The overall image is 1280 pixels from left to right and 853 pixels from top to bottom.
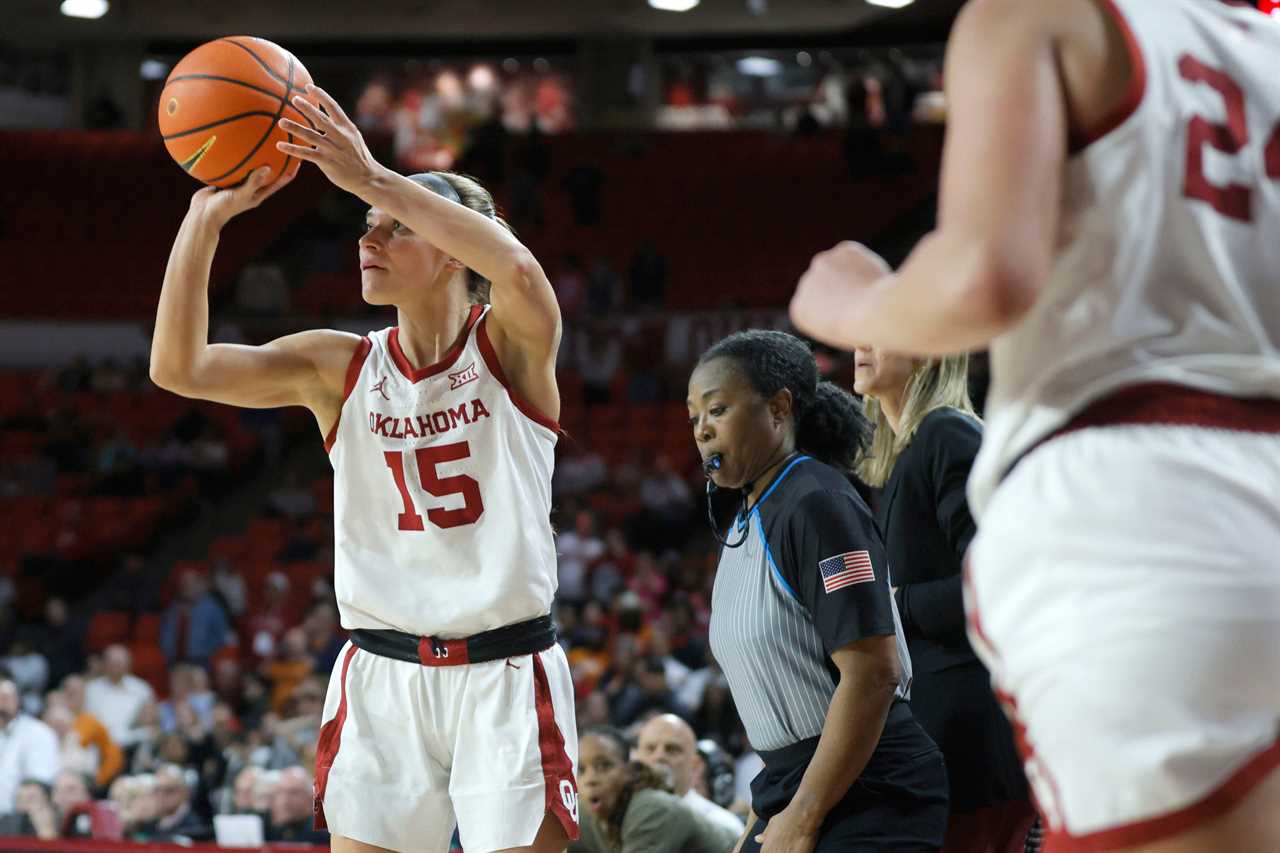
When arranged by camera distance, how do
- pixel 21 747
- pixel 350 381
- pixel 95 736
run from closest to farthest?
1. pixel 350 381
2. pixel 21 747
3. pixel 95 736

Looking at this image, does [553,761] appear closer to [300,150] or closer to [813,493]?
[813,493]

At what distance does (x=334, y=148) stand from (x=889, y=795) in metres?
1.75

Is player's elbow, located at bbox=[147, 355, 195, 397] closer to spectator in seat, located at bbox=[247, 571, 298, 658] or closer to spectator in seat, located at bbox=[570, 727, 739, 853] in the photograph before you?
spectator in seat, located at bbox=[570, 727, 739, 853]

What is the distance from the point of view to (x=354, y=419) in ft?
11.7

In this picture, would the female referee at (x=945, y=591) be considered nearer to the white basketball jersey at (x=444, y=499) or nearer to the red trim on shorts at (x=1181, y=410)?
the white basketball jersey at (x=444, y=499)

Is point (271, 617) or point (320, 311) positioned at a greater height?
point (320, 311)

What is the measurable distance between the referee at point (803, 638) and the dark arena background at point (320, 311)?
390cm

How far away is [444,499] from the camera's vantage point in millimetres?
3416

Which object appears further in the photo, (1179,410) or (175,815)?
(175,815)

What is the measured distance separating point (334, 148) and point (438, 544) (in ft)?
3.03

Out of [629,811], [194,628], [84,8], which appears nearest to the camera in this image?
[629,811]

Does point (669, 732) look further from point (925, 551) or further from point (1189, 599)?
point (1189, 599)

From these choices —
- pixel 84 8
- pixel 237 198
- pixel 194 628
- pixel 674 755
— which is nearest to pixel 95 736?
pixel 194 628

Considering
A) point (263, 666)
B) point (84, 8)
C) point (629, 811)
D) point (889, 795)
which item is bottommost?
point (263, 666)
